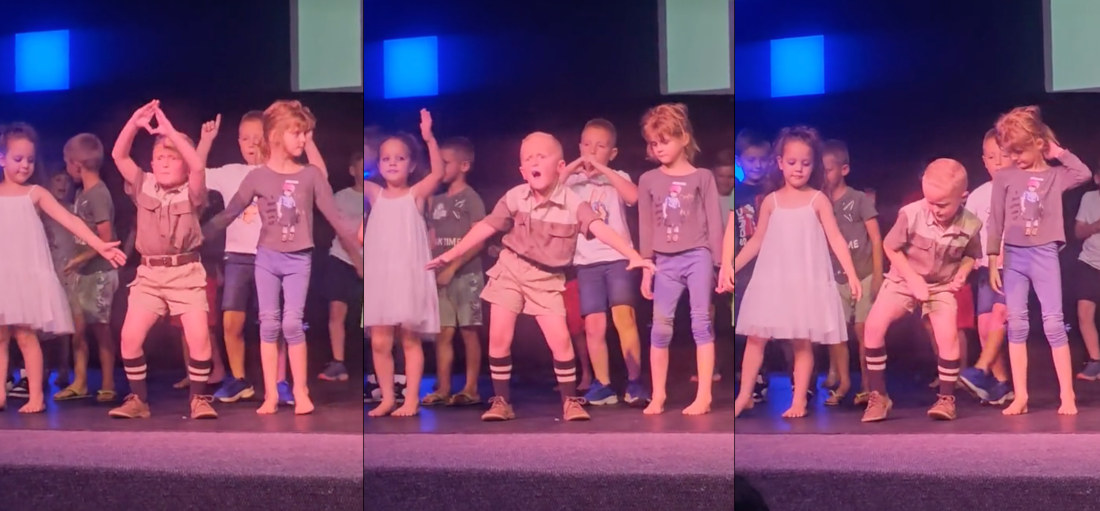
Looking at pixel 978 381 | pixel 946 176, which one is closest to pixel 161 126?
pixel 946 176

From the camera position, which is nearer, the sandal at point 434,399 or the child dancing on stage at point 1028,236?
the child dancing on stage at point 1028,236

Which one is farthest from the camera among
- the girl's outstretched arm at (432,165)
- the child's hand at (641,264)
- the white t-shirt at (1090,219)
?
the girl's outstretched arm at (432,165)

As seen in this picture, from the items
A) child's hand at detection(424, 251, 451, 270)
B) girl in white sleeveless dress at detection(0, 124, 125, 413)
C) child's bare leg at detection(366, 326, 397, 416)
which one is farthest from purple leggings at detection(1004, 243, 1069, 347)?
girl in white sleeveless dress at detection(0, 124, 125, 413)

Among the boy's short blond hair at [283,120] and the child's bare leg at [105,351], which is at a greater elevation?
the boy's short blond hair at [283,120]

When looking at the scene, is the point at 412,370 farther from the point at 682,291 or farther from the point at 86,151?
the point at 86,151

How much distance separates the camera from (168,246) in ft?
12.6

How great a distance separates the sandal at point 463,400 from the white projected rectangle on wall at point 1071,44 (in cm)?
241

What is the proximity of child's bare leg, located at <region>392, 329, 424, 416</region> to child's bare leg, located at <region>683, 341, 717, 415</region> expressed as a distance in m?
1.03

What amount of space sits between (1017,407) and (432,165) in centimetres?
234

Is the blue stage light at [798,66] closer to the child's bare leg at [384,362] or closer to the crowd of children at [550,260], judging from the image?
the crowd of children at [550,260]

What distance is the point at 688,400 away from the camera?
381cm

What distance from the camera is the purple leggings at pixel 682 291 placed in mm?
3768

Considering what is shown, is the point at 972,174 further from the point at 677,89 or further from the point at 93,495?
the point at 93,495

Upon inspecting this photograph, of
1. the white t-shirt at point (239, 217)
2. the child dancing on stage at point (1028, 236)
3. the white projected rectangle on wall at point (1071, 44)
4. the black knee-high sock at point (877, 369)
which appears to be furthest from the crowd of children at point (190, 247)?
the white projected rectangle on wall at point (1071, 44)
